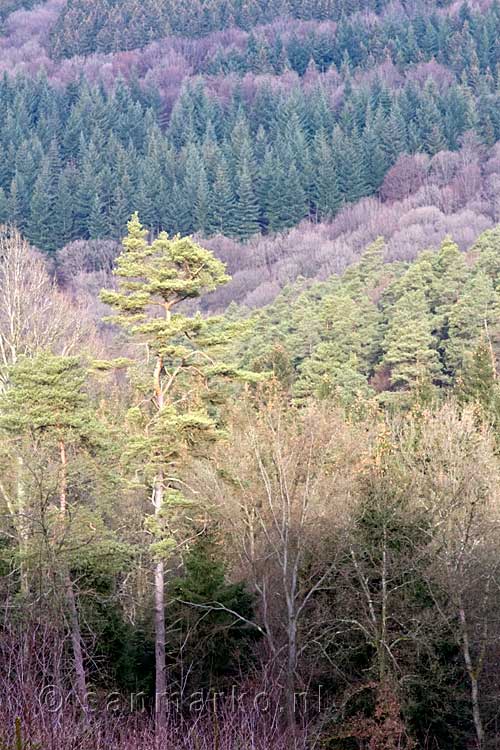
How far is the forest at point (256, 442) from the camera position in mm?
16766

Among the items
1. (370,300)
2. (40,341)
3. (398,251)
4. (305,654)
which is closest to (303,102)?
(398,251)

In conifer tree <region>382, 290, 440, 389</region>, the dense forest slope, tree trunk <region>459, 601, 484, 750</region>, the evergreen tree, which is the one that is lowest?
tree trunk <region>459, 601, 484, 750</region>

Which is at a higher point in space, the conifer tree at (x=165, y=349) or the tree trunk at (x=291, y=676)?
the conifer tree at (x=165, y=349)

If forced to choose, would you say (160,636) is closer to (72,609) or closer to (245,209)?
(72,609)

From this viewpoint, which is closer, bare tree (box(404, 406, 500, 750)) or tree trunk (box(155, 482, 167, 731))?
tree trunk (box(155, 482, 167, 731))

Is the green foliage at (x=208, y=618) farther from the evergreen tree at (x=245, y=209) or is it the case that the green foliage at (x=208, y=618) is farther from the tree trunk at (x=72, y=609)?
the evergreen tree at (x=245, y=209)

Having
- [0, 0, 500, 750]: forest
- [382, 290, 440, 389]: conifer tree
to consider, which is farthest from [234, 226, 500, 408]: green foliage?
[0, 0, 500, 750]: forest

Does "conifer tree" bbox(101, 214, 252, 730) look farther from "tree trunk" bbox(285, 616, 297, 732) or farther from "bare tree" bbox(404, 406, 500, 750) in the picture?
"bare tree" bbox(404, 406, 500, 750)

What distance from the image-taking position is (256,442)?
20984mm

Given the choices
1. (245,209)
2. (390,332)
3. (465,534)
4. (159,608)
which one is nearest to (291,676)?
(159,608)

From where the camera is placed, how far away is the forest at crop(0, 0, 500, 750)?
16766 millimetres

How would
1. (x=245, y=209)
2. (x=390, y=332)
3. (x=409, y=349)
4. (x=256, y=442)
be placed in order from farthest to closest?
1. (x=245, y=209)
2. (x=390, y=332)
3. (x=409, y=349)
4. (x=256, y=442)

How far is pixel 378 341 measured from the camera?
150 ft

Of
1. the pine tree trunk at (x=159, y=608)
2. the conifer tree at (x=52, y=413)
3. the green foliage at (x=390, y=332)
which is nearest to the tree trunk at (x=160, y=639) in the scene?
the pine tree trunk at (x=159, y=608)
